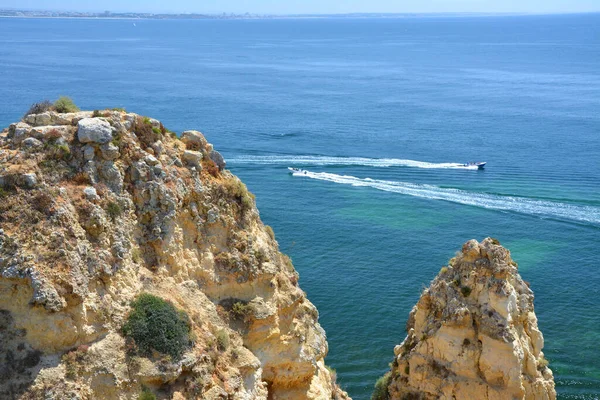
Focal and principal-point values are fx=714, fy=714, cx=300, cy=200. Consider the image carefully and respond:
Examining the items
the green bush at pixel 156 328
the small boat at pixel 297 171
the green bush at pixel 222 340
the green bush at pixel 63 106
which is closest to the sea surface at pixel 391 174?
the small boat at pixel 297 171

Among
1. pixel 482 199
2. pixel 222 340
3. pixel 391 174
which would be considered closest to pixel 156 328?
pixel 222 340

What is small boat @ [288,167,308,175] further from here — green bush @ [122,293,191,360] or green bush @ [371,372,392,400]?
green bush @ [122,293,191,360]

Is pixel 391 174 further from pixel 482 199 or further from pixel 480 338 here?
pixel 480 338

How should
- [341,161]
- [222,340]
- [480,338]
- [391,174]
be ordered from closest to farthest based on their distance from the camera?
[222,340]
[480,338]
[391,174]
[341,161]

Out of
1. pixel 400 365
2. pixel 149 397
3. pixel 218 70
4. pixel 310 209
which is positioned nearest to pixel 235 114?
pixel 310 209

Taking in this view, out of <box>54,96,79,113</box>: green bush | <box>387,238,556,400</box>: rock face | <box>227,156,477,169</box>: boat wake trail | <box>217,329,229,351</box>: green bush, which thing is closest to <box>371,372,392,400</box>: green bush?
<box>387,238,556,400</box>: rock face

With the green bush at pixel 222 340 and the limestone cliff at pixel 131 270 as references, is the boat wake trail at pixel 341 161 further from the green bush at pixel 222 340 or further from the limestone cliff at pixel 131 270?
the green bush at pixel 222 340
